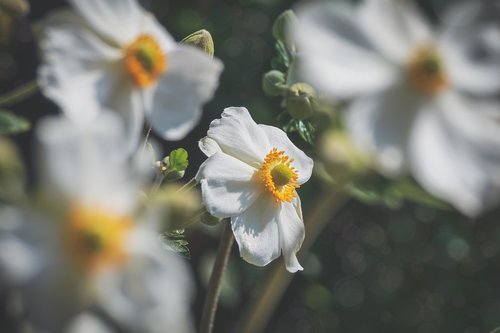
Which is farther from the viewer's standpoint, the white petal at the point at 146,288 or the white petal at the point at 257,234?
the white petal at the point at 257,234

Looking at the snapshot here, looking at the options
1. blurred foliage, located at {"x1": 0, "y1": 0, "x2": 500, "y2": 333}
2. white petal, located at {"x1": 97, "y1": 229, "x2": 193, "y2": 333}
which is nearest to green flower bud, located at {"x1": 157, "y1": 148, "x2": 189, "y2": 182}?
white petal, located at {"x1": 97, "y1": 229, "x2": 193, "y2": 333}

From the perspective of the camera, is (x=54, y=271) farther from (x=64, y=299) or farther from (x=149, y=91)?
(x=149, y=91)

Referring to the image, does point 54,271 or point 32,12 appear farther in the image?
point 32,12

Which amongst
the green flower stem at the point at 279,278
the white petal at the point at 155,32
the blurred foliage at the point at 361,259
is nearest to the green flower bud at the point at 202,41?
the white petal at the point at 155,32

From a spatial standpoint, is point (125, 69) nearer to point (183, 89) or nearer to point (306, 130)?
point (183, 89)

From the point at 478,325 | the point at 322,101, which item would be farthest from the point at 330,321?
the point at 322,101

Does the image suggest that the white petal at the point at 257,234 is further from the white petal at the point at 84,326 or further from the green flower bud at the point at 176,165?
the white petal at the point at 84,326

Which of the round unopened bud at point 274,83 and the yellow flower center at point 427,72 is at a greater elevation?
the yellow flower center at point 427,72
